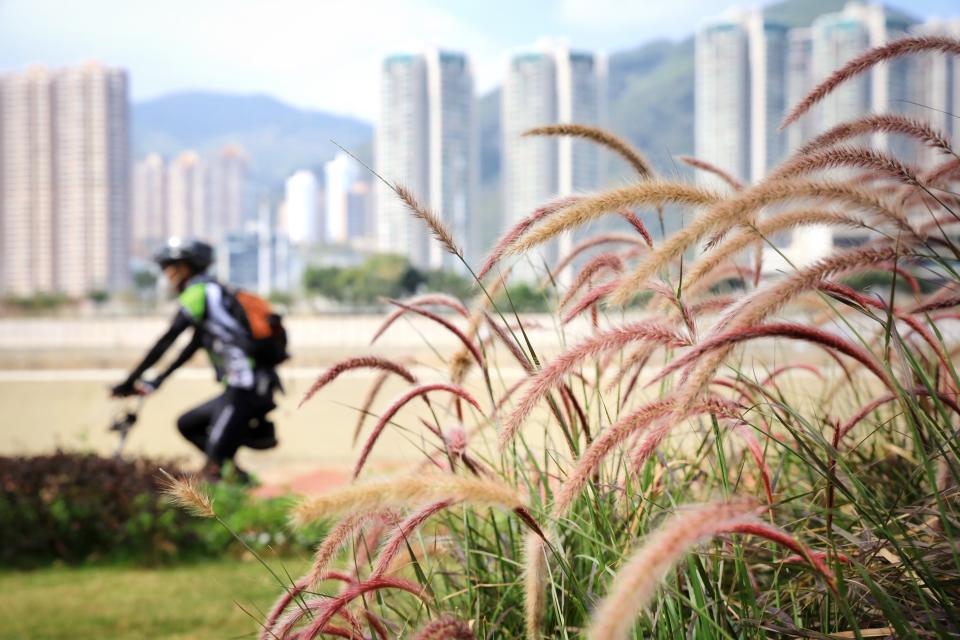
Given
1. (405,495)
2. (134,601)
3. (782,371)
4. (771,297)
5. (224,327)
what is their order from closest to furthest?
(405,495) → (771,297) → (782,371) → (134,601) → (224,327)

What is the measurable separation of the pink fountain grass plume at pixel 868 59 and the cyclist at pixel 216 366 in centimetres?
379

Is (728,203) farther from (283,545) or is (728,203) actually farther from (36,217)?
(36,217)

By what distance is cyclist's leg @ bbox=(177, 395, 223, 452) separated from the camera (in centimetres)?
515

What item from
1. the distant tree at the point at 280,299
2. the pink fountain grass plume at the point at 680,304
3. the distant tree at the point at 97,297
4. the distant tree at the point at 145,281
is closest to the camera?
the pink fountain grass plume at the point at 680,304

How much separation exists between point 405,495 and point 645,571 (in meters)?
0.26

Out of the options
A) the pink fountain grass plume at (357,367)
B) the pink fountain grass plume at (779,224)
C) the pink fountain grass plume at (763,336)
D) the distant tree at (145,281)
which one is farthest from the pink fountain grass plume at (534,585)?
the distant tree at (145,281)

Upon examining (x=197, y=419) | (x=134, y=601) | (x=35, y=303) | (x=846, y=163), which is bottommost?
(x=35, y=303)

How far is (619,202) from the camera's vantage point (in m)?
1.23

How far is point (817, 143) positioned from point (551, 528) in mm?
803

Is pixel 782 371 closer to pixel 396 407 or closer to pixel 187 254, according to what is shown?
pixel 396 407

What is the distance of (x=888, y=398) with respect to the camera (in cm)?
171

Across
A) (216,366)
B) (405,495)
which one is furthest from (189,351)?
(405,495)

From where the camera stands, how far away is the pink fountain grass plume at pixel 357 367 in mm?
1654

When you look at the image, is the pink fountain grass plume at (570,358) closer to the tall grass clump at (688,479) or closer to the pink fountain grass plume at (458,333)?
the tall grass clump at (688,479)
